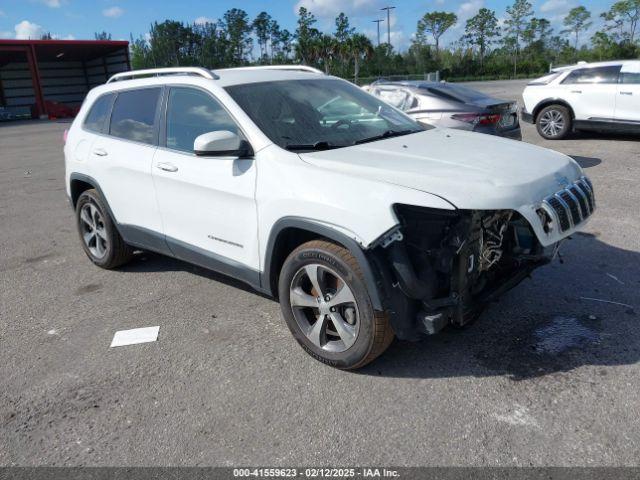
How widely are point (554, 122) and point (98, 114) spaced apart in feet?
31.7

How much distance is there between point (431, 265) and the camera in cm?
310

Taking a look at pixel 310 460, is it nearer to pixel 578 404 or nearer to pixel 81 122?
pixel 578 404

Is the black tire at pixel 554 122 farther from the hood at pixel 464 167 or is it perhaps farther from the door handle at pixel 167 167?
the door handle at pixel 167 167

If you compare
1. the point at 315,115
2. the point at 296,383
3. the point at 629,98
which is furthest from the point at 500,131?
the point at 296,383

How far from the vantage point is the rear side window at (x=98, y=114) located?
16.9 ft

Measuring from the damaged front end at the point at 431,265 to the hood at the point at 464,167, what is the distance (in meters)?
0.14

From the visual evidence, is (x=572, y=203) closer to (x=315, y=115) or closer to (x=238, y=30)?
(x=315, y=115)

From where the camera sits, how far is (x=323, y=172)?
327cm

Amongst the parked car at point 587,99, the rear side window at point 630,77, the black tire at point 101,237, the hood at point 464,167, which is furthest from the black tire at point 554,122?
the black tire at point 101,237

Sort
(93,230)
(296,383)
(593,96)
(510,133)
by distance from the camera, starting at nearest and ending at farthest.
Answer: (296,383) < (93,230) < (510,133) < (593,96)

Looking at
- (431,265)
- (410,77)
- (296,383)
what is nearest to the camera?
(431,265)

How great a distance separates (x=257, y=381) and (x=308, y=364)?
0.35 meters

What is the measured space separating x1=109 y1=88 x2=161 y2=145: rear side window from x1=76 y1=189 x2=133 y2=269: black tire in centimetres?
70

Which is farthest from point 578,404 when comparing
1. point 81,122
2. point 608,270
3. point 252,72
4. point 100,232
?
point 81,122
